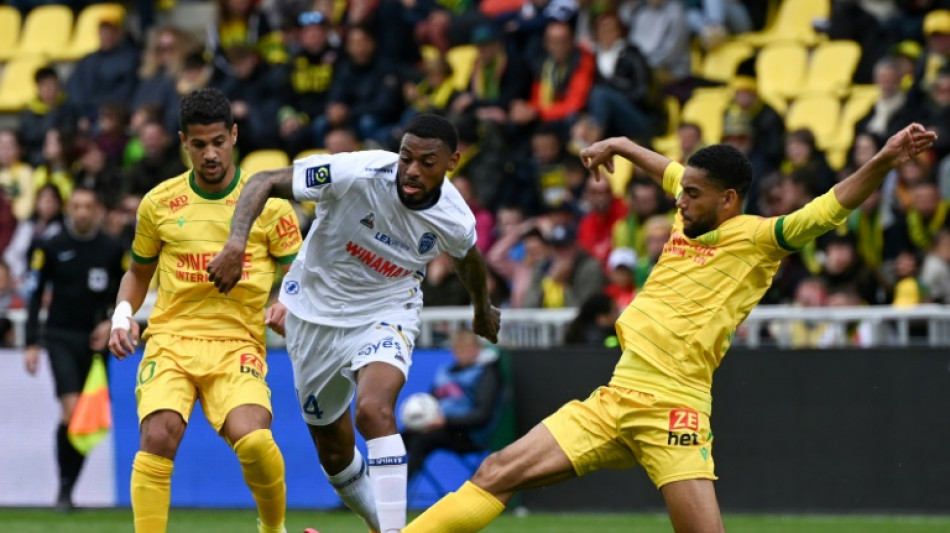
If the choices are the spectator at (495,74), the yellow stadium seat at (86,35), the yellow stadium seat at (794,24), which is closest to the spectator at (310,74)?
the spectator at (495,74)

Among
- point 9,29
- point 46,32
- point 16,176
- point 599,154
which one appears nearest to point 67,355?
point 16,176

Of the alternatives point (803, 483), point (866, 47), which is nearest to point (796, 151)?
point (866, 47)

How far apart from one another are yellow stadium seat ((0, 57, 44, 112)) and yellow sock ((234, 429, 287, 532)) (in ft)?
46.1

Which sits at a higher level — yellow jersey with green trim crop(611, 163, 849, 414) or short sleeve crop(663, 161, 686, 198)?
short sleeve crop(663, 161, 686, 198)

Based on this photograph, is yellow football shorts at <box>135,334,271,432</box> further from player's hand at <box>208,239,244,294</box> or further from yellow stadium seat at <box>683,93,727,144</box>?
yellow stadium seat at <box>683,93,727,144</box>

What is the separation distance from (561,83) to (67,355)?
6384mm

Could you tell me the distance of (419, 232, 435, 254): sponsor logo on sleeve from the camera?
8.70m

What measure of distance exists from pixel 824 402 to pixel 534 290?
10.4 feet

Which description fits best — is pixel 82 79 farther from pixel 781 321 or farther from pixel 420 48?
pixel 781 321

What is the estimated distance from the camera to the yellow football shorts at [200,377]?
8.57 meters

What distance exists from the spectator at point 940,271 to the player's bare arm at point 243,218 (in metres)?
7.02

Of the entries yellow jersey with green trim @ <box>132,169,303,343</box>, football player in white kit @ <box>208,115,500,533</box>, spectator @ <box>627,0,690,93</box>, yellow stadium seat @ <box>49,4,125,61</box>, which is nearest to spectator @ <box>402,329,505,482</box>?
football player in white kit @ <box>208,115,500,533</box>

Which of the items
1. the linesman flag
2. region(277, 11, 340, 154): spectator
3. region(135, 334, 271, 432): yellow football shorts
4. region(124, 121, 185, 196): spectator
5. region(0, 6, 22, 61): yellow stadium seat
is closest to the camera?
region(135, 334, 271, 432): yellow football shorts

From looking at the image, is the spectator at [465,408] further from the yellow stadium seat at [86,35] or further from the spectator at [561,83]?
the yellow stadium seat at [86,35]
